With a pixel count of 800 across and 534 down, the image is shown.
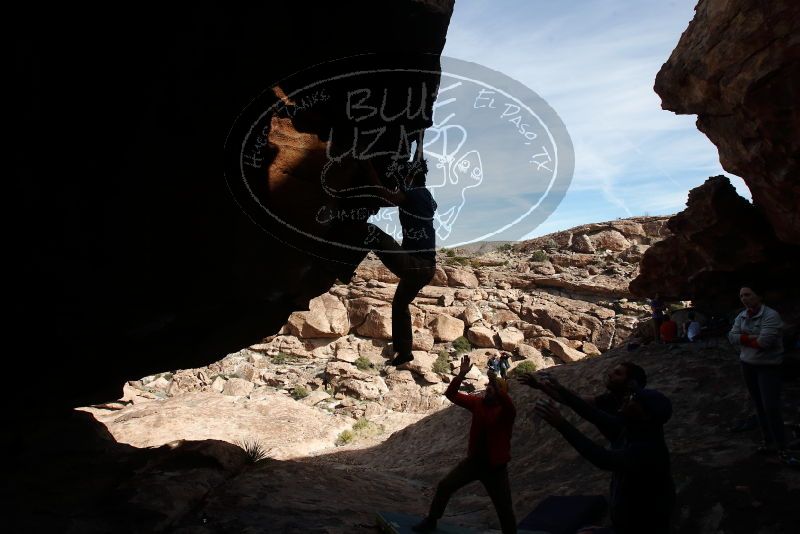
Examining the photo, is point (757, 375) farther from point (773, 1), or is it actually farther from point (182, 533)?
point (182, 533)

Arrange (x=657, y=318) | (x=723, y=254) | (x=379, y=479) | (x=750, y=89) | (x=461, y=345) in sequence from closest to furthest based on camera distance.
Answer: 1. (x=750, y=89)
2. (x=379, y=479)
3. (x=723, y=254)
4. (x=657, y=318)
5. (x=461, y=345)

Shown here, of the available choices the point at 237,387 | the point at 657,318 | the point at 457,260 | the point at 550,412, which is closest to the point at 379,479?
the point at 550,412

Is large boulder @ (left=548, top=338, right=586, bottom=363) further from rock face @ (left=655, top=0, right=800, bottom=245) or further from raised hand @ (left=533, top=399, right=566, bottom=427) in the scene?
raised hand @ (left=533, top=399, right=566, bottom=427)

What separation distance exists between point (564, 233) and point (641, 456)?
1600 inches

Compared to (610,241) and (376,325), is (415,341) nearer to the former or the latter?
(376,325)

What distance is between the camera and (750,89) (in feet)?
23.1

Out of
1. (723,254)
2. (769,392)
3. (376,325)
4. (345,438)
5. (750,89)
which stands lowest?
(345,438)

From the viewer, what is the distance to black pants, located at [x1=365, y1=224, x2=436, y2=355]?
5875 millimetres

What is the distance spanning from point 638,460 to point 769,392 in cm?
333

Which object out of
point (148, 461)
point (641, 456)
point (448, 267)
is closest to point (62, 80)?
point (148, 461)

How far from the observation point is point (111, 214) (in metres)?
4.93

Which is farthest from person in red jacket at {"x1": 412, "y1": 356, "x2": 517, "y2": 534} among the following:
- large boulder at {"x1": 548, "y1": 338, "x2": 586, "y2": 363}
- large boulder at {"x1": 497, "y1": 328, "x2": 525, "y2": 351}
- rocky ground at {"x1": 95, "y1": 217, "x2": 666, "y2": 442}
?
large boulder at {"x1": 548, "y1": 338, "x2": 586, "y2": 363}

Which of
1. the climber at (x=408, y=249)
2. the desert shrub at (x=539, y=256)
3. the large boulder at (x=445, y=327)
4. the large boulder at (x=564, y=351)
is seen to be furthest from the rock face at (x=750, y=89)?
the desert shrub at (x=539, y=256)

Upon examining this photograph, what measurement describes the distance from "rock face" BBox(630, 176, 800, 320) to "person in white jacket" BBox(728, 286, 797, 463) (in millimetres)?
6385
